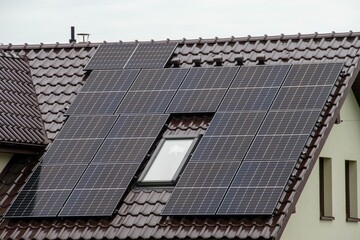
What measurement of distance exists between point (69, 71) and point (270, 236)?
29.4 ft

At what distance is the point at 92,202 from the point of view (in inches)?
1178

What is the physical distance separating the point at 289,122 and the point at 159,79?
4.00 m

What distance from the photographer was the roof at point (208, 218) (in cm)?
2823

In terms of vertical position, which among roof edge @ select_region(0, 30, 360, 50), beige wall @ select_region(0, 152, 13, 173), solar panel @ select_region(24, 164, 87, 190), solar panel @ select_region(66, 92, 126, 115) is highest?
roof edge @ select_region(0, 30, 360, 50)

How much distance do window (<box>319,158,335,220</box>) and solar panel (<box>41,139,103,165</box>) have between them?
4.89m

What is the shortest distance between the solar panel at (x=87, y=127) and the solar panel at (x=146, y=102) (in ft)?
1.41

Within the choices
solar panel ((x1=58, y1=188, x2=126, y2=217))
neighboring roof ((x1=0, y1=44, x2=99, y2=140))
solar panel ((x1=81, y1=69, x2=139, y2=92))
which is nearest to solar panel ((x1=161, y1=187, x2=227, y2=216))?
solar panel ((x1=58, y1=188, x2=126, y2=217))

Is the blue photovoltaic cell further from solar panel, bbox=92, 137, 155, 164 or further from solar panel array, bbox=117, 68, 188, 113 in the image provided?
solar panel array, bbox=117, 68, 188, 113

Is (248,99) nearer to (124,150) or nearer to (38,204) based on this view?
(124,150)

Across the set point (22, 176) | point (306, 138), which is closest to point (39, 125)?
point (22, 176)

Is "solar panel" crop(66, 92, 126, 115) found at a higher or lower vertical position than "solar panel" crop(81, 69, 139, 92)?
lower

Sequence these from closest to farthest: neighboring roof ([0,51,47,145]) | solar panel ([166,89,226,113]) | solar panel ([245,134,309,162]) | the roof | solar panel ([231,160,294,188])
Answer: the roof → solar panel ([231,160,294,188]) → solar panel ([245,134,309,162]) → solar panel ([166,89,226,113]) → neighboring roof ([0,51,47,145])

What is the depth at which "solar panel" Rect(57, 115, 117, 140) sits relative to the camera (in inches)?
1244

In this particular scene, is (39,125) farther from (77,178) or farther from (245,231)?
(245,231)
